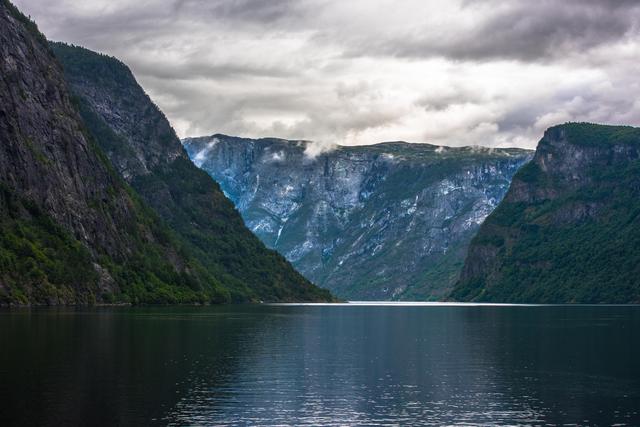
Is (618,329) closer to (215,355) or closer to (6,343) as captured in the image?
(215,355)

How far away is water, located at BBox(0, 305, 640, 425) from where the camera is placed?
265 ft

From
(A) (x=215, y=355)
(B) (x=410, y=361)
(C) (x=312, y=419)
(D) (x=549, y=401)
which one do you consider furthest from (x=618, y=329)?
(C) (x=312, y=419)

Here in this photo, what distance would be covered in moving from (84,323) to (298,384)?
8632 cm

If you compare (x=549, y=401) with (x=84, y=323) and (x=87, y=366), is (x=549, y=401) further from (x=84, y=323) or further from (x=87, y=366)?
(x=84, y=323)

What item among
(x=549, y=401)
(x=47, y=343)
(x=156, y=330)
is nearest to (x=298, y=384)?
(x=549, y=401)

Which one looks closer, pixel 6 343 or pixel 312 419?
pixel 312 419

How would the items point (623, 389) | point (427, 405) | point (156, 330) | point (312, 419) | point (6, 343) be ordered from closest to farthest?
point (312, 419) < point (427, 405) < point (623, 389) < point (6, 343) < point (156, 330)

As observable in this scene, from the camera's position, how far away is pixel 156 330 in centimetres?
16975

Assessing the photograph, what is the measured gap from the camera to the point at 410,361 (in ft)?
418

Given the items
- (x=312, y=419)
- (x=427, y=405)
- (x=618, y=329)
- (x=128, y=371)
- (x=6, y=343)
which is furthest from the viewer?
(x=618, y=329)

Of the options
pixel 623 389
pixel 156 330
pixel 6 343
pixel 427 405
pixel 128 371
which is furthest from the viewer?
pixel 156 330

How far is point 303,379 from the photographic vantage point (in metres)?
106

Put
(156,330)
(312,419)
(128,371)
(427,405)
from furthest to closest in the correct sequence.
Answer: (156,330), (128,371), (427,405), (312,419)

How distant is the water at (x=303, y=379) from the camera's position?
8088 cm
